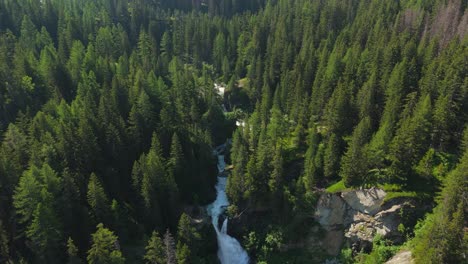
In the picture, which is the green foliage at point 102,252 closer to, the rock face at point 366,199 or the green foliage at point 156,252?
the green foliage at point 156,252

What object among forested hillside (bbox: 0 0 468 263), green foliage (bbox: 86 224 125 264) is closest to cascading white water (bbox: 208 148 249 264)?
forested hillside (bbox: 0 0 468 263)

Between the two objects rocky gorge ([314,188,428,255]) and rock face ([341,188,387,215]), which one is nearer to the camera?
rocky gorge ([314,188,428,255])

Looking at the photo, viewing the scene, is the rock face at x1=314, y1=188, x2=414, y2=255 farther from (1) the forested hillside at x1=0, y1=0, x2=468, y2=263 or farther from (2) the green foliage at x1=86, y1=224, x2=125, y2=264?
(2) the green foliage at x1=86, y1=224, x2=125, y2=264

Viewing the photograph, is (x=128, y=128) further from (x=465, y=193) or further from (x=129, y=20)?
(x=129, y=20)

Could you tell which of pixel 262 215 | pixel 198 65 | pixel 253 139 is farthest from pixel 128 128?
pixel 198 65

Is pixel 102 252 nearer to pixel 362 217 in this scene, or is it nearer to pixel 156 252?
pixel 156 252

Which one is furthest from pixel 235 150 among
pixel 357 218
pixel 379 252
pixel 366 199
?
pixel 379 252
